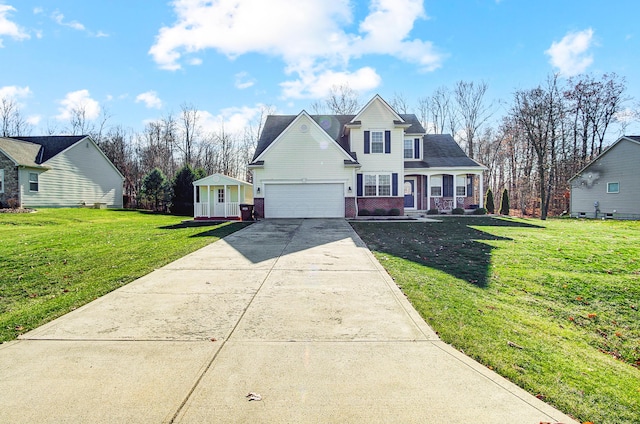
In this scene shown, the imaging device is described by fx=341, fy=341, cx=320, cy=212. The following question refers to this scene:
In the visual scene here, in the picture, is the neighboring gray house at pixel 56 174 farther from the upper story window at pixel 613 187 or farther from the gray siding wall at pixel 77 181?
the upper story window at pixel 613 187

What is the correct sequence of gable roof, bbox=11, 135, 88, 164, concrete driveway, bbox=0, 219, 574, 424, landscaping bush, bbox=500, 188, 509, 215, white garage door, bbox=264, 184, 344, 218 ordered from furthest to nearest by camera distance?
gable roof, bbox=11, 135, 88, 164
landscaping bush, bbox=500, 188, 509, 215
white garage door, bbox=264, 184, 344, 218
concrete driveway, bbox=0, 219, 574, 424

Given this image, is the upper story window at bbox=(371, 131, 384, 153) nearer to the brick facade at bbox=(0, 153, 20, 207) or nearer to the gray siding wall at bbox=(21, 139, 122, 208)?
the gray siding wall at bbox=(21, 139, 122, 208)

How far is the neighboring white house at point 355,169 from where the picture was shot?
19906 millimetres

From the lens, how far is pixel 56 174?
26.7 metres

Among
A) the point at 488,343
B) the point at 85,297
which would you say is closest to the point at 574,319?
the point at 488,343

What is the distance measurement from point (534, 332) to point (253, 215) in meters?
16.7

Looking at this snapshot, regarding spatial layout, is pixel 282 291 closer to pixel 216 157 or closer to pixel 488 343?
pixel 488 343

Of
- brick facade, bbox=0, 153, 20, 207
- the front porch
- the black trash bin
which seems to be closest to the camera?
the black trash bin

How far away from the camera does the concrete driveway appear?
252 cm

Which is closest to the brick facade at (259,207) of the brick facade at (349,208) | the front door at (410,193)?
the brick facade at (349,208)

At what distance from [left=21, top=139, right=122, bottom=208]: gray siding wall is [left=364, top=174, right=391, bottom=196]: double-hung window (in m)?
23.9

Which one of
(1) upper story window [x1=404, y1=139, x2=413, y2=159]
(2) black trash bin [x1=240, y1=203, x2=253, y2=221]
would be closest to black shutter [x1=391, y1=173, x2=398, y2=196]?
(1) upper story window [x1=404, y1=139, x2=413, y2=159]

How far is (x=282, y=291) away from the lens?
5652 millimetres

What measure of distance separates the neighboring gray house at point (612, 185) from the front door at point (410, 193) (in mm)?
13415
